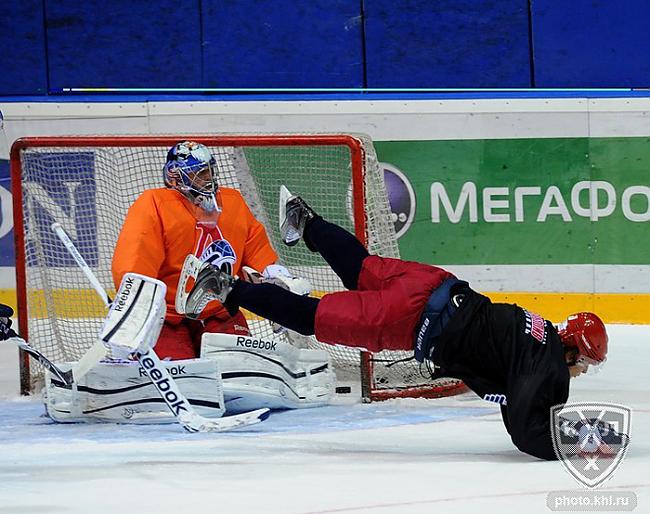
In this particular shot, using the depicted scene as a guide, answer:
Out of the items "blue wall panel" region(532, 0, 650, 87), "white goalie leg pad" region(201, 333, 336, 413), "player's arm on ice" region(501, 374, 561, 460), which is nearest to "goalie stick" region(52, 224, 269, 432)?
"white goalie leg pad" region(201, 333, 336, 413)

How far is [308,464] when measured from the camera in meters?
3.39

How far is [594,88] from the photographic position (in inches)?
242

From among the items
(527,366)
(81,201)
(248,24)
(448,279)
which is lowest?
(527,366)

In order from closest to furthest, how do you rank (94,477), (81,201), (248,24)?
(94,477), (81,201), (248,24)

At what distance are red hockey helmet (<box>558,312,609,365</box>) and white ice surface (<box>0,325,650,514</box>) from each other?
11.2 inches

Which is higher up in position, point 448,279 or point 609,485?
→ point 448,279

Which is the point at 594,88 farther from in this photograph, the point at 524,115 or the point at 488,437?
the point at 488,437

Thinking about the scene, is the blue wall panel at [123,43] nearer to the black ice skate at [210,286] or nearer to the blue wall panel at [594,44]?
the blue wall panel at [594,44]

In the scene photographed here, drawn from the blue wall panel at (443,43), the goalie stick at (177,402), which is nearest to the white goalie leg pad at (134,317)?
the goalie stick at (177,402)

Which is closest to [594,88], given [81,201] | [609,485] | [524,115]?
[524,115]

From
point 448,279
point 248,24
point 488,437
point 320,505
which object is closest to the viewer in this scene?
point 320,505

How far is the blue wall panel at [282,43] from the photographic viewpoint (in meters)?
6.27

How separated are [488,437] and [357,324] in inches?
25.0

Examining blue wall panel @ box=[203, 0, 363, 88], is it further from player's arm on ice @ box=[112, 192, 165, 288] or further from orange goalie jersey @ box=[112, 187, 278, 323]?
player's arm on ice @ box=[112, 192, 165, 288]
